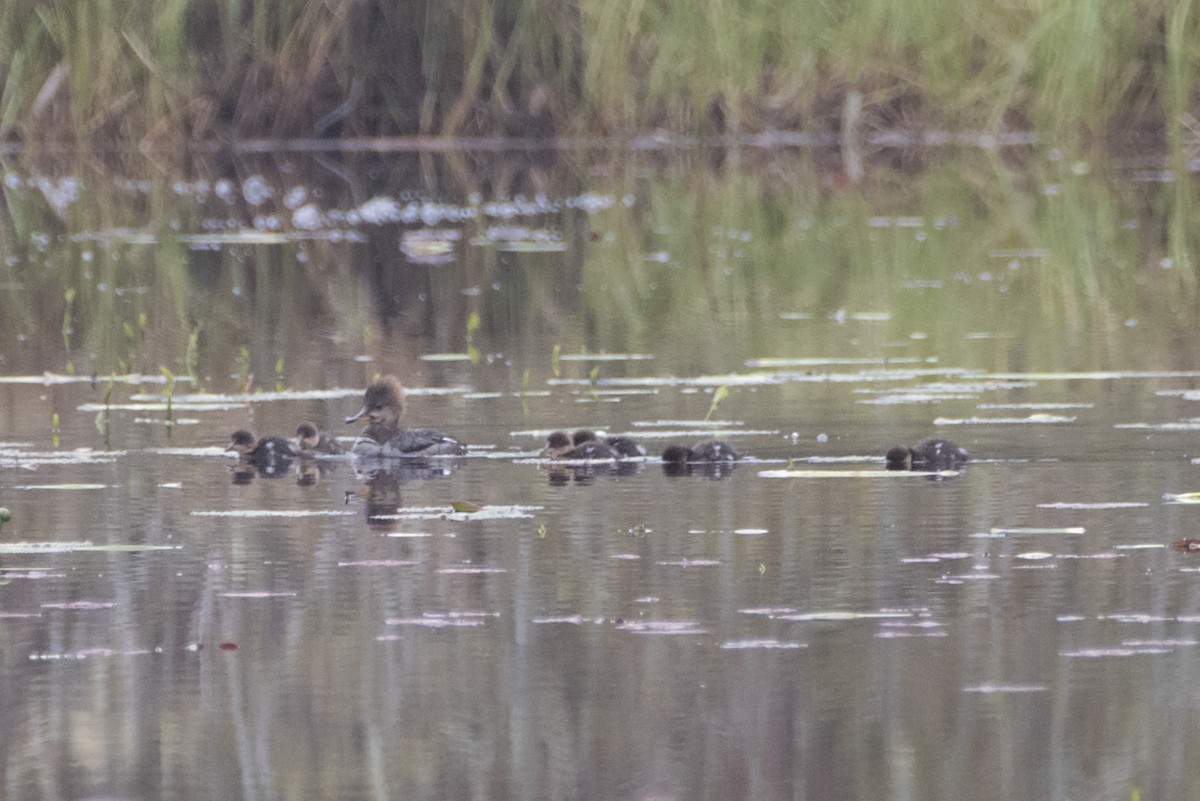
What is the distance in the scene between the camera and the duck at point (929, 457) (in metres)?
8.95

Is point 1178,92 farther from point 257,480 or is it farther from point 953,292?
point 257,480

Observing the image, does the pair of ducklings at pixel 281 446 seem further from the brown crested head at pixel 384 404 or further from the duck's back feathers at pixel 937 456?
the duck's back feathers at pixel 937 456

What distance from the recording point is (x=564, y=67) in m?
28.2

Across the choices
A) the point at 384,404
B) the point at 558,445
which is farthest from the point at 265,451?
the point at 558,445

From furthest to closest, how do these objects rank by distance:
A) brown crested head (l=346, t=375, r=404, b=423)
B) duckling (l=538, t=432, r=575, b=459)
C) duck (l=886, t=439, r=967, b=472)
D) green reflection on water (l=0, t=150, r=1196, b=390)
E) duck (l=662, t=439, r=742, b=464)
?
green reflection on water (l=0, t=150, r=1196, b=390) < brown crested head (l=346, t=375, r=404, b=423) < duckling (l=538, t=432, r=575, b=459) < duck (l=662, t=439, r=742, b=464) < duck (l=886, t=439, r=967, b=472)

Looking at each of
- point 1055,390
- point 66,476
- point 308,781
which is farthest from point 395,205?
point 308,781

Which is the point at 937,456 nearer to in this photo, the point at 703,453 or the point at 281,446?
the point at 703,453

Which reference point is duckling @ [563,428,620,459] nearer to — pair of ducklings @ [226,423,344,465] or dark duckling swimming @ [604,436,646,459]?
dark duckling swimming @ [604,436,646,459]

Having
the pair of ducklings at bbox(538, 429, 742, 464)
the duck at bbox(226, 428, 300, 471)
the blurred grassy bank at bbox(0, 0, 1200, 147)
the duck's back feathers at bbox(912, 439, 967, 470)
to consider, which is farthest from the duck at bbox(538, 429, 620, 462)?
the blurred grassy bank at bbox(0, 0, 1200, 147)

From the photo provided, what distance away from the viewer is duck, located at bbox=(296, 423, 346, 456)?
9.63 m

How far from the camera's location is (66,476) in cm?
912

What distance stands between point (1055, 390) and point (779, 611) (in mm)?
4586

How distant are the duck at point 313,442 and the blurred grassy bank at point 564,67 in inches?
710

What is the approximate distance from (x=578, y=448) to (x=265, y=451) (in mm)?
1061
